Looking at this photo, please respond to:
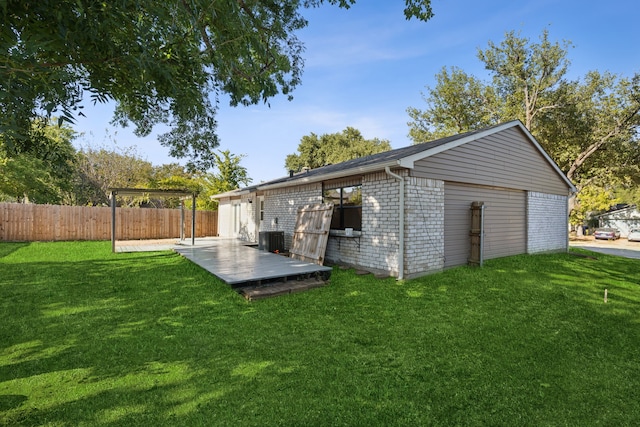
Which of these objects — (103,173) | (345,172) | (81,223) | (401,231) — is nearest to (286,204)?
(345,172)

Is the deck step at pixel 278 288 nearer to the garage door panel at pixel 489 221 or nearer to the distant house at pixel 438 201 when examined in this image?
the distant house at pixel 438 201

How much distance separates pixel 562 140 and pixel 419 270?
67.0 feet

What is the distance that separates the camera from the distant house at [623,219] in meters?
31.6

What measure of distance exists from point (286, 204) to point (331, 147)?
22.4m

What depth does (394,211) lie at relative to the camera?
7.27 meters

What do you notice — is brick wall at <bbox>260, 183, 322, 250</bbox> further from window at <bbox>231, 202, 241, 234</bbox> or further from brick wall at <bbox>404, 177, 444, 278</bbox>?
window at <bbox>231, 202, 241, 234</bbox>

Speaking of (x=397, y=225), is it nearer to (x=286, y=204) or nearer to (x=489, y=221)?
(x=489, y=221)

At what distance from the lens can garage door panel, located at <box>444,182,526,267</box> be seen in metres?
8.31

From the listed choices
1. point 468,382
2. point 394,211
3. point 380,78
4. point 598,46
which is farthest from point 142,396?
point 598,46

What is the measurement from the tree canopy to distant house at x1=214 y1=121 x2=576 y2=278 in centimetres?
1087

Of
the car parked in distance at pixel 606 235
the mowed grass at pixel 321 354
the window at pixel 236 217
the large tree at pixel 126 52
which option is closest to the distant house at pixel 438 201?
the mowed grass at pixel 321 354

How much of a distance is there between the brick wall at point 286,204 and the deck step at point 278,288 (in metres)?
3.56

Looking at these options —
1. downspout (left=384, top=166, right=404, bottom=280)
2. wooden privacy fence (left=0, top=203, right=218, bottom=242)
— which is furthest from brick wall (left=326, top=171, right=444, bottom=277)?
wooden privacy fence (left=0, top=203, right=218, bottom=242)

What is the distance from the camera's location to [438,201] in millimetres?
7797
